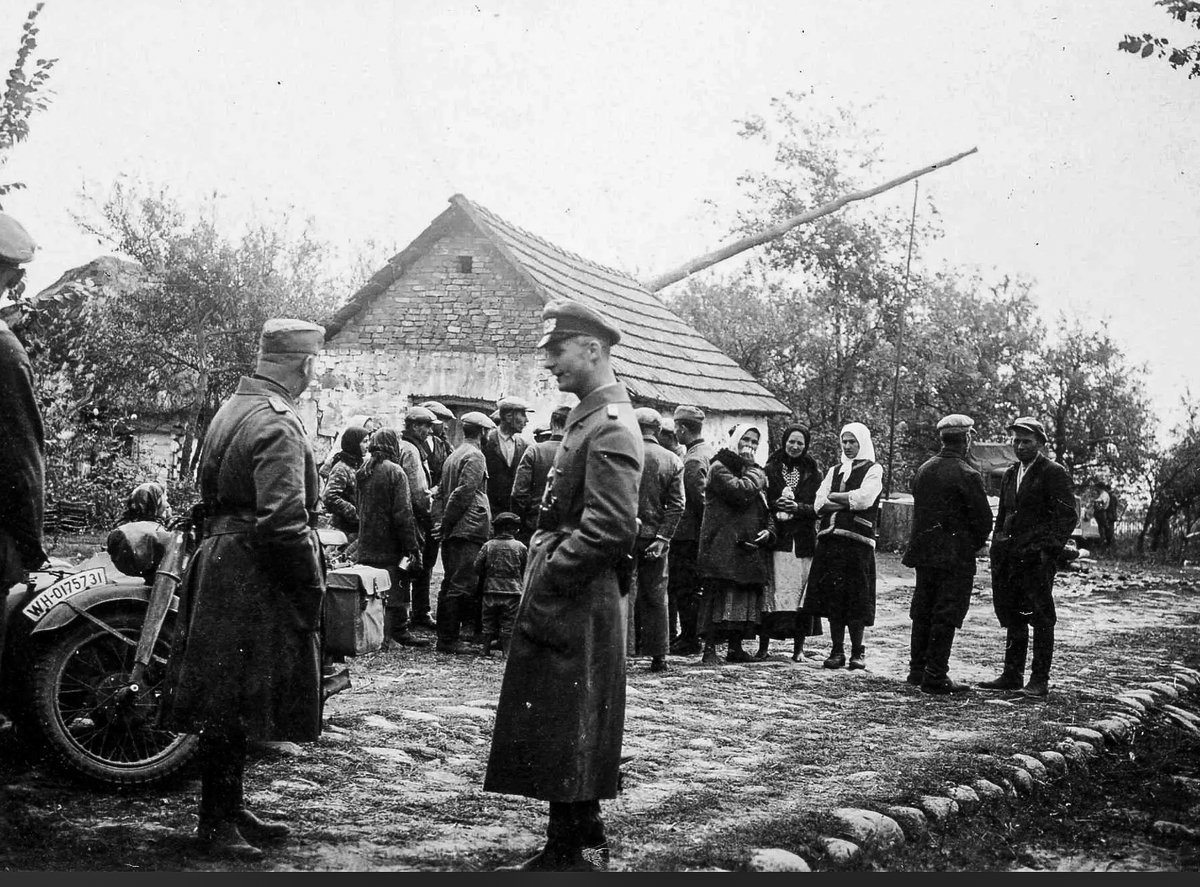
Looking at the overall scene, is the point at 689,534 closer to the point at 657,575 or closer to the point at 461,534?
the point at 657,575

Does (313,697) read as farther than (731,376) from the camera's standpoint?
No

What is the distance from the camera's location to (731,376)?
1828 cm

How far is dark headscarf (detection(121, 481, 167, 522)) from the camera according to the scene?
492 cm

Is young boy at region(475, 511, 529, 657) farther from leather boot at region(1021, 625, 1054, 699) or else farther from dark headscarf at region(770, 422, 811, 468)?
leather boot at region(1021, 625, 1054, 699)

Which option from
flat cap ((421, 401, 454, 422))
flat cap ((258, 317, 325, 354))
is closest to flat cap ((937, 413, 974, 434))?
flat cap ((421, 401, 454, 422))

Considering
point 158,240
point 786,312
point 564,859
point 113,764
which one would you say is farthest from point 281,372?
point 786,312

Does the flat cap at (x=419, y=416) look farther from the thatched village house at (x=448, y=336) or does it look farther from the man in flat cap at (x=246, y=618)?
the man in flat cap at (x=246, y=618)

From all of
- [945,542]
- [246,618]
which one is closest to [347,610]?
[246,618]

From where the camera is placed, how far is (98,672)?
182 inches

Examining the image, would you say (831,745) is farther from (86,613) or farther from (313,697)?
(86,613)

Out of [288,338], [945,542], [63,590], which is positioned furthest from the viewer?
[945,542]

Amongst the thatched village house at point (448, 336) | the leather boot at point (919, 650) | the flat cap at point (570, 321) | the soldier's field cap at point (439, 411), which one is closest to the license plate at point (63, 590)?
the flat cap at point (570, 321)

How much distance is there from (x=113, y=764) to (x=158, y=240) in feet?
30.2

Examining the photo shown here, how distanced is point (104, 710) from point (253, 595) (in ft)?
3.70
